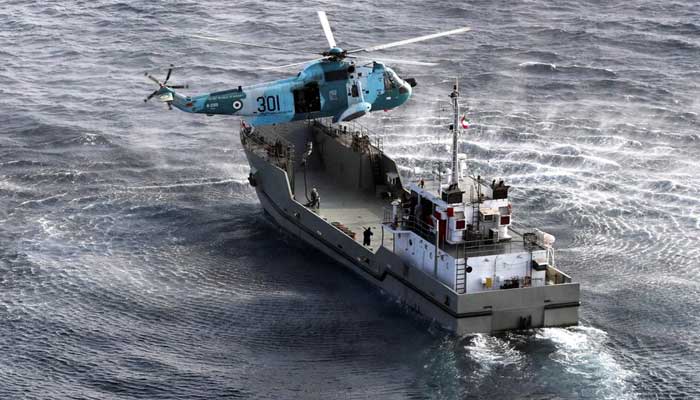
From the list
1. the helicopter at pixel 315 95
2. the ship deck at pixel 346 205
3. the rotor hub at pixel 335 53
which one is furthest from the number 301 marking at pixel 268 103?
the ship deck at pixel 346 205

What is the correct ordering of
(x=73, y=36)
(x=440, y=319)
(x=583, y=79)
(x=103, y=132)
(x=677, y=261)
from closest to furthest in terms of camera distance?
1. (x=440, y=319)
2. (x=677, y=261)
3. (x=103, y=132)
4. (x=583, y=79)
5. (x=73, y=36)

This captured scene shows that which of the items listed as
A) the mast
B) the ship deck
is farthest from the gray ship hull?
the mast

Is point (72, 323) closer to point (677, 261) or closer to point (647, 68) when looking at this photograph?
point (677, 261)

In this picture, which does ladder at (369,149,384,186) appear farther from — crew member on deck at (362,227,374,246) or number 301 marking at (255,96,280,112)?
crew member on deck at (362,227,374,246)

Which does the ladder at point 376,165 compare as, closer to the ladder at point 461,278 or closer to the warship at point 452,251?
the warship at point 452,251

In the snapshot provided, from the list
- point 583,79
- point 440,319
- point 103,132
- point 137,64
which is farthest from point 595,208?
point 137,64

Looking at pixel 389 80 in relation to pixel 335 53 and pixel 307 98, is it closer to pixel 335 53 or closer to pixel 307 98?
pixel 335 53
